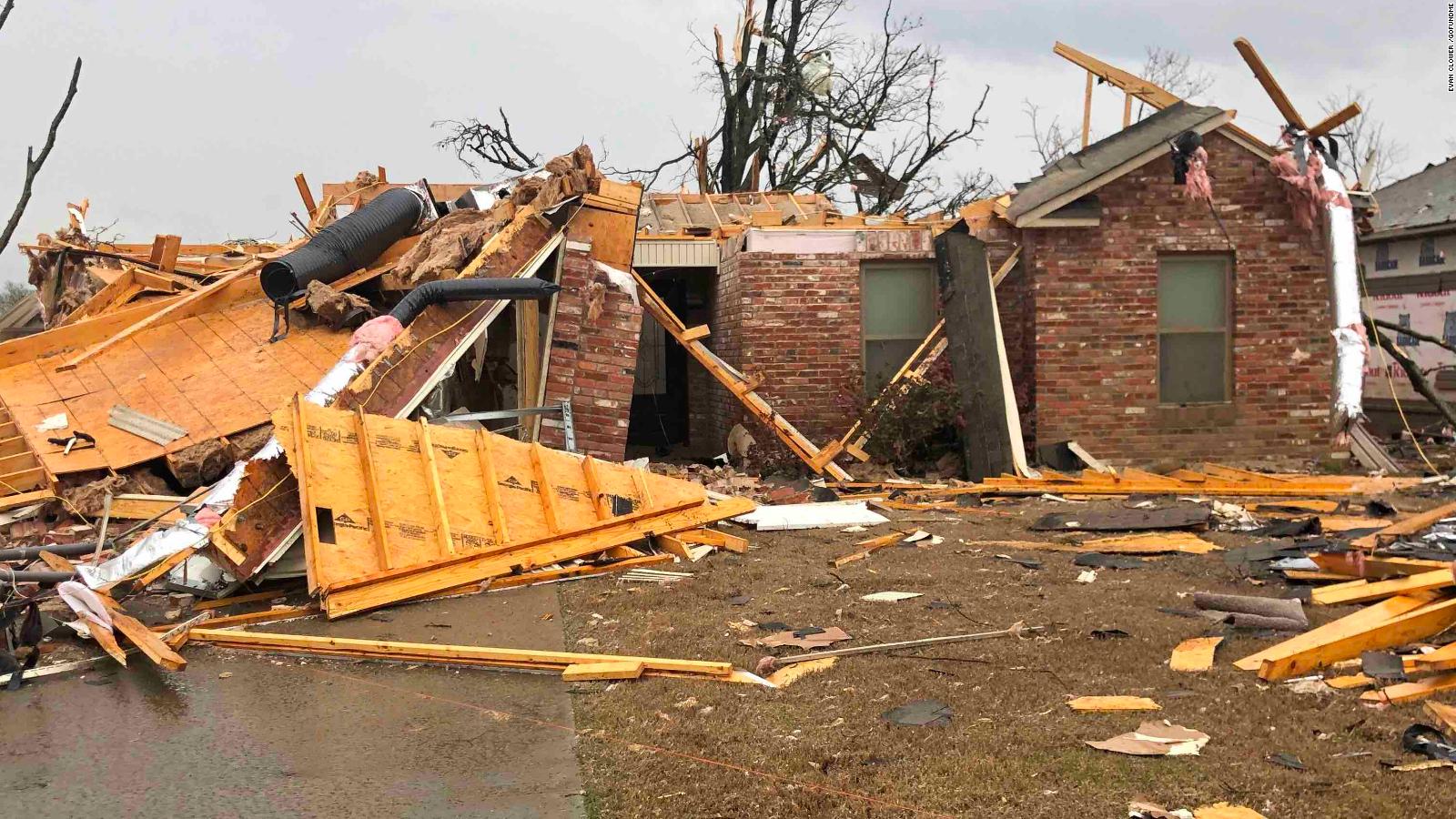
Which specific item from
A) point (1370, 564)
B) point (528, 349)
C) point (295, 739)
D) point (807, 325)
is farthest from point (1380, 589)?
point (807, 325)

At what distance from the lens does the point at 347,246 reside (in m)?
12.1

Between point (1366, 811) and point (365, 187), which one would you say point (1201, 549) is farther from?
point (365, 187)

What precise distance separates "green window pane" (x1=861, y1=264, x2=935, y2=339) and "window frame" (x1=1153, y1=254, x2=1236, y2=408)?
2834mm

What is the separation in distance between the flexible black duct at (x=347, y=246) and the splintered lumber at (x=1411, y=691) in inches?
394

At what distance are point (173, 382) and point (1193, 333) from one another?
38.5 ft

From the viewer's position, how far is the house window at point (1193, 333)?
46.9 feet

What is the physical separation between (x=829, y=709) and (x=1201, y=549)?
470cm

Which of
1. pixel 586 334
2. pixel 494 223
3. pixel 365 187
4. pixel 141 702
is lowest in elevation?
pixel 141 702

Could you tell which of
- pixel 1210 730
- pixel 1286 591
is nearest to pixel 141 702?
pixel 1210 730

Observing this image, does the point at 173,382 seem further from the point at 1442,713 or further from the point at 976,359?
the point at 1442,713

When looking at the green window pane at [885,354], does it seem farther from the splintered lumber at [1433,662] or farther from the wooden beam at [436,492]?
the splintered lumber at [1433,662]

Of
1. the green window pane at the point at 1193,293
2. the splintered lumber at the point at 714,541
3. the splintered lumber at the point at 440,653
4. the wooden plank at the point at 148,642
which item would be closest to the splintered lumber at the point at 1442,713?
the splintered lumber at the point at 440,653

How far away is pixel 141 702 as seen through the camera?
18.5ft

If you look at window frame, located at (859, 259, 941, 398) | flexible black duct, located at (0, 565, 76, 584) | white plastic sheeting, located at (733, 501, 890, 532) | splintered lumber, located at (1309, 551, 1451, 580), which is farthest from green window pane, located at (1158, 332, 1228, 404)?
flexible black duct, located at (0, 565, 76, 584)
